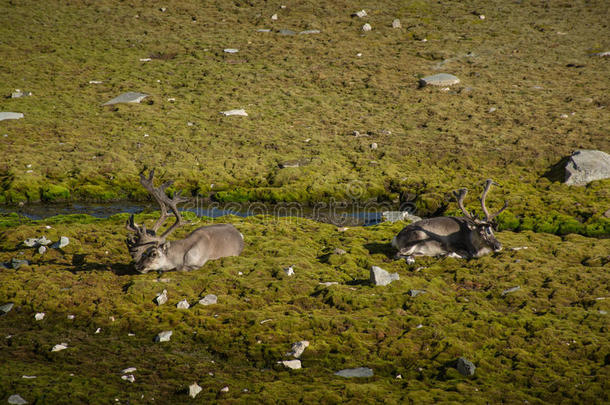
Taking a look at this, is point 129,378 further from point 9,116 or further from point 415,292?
point 9,116

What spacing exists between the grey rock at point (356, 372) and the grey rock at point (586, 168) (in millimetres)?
14053

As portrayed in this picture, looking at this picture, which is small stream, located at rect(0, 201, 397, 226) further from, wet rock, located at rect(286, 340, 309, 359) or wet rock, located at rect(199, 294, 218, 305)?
wet rock, located at rect(286, 340, 309, 359)

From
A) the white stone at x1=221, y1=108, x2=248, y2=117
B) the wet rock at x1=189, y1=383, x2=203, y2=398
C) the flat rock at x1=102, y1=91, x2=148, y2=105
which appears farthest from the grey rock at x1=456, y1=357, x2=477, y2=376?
the flat rock at x1=102, y1=91, x2=148, y2=105

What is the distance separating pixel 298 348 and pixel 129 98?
2133 cm

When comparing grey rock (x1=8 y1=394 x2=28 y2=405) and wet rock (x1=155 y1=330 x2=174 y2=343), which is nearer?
grey rock (x1=8 y1=394 x2=28 y2=405)

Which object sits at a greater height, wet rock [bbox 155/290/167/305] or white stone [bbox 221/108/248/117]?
wet rock [bbox 155/290/167/305]

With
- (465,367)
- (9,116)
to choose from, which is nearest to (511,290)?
(465,367)

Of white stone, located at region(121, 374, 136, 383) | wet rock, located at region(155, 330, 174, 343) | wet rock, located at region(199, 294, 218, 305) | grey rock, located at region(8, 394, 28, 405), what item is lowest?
wet rock, located at region(199, 294, 218, 305)

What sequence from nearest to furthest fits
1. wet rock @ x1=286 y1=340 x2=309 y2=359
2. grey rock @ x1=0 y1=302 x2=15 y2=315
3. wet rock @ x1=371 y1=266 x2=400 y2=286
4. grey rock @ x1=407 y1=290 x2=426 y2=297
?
wet rock @ x1=286 y1=340 x2=309 y2=359
grey rock @ x1=0 y1=302 x2=15 y2=315
grey rock @ x1=407 y1=290 x2=426 y2=297
wet rock @ x1=371 y1=266 x2=400 y2=286

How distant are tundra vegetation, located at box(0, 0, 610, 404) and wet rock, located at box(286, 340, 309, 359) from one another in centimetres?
20

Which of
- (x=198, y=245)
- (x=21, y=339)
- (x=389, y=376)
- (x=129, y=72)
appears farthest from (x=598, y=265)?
(x=129, y=72)

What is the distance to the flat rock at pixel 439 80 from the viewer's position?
2930 centimetres

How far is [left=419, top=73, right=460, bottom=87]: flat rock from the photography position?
96.1ft

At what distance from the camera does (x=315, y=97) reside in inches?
1119
